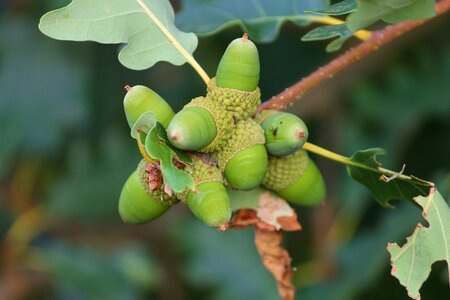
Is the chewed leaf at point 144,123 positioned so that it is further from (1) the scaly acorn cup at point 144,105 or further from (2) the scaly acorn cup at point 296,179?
(2) the scaly acorn cup at point 296,179

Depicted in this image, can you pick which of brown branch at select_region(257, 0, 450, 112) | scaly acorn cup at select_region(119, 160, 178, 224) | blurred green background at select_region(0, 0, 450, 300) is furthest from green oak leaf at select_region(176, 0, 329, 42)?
blurred green background at select_region(0, 0, 450, 300)

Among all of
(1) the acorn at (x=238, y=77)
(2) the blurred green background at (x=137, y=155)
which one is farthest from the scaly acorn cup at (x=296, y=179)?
(2) the blurred green background at (x=137, y=155)

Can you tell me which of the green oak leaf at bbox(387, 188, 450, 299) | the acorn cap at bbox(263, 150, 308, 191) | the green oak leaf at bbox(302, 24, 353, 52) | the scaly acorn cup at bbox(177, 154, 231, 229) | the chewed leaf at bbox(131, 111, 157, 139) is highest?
the chewed leaf at bbox(131, 111, 157, 139)

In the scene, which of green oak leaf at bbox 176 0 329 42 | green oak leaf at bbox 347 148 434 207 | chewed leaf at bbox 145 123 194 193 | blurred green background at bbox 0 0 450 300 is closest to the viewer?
chewed leaf at bbox 145 123 194 193

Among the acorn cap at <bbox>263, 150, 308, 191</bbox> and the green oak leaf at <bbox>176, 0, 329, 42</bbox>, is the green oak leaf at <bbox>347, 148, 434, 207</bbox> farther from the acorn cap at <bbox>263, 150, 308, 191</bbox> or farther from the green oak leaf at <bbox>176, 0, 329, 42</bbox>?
the green oak leaf at <bbox>176, 0, 329, 42</bbox>

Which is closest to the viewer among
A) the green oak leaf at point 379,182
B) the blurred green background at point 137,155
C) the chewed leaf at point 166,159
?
the chewed leaf at point 166,159

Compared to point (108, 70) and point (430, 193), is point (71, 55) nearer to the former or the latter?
point (108, 70)
